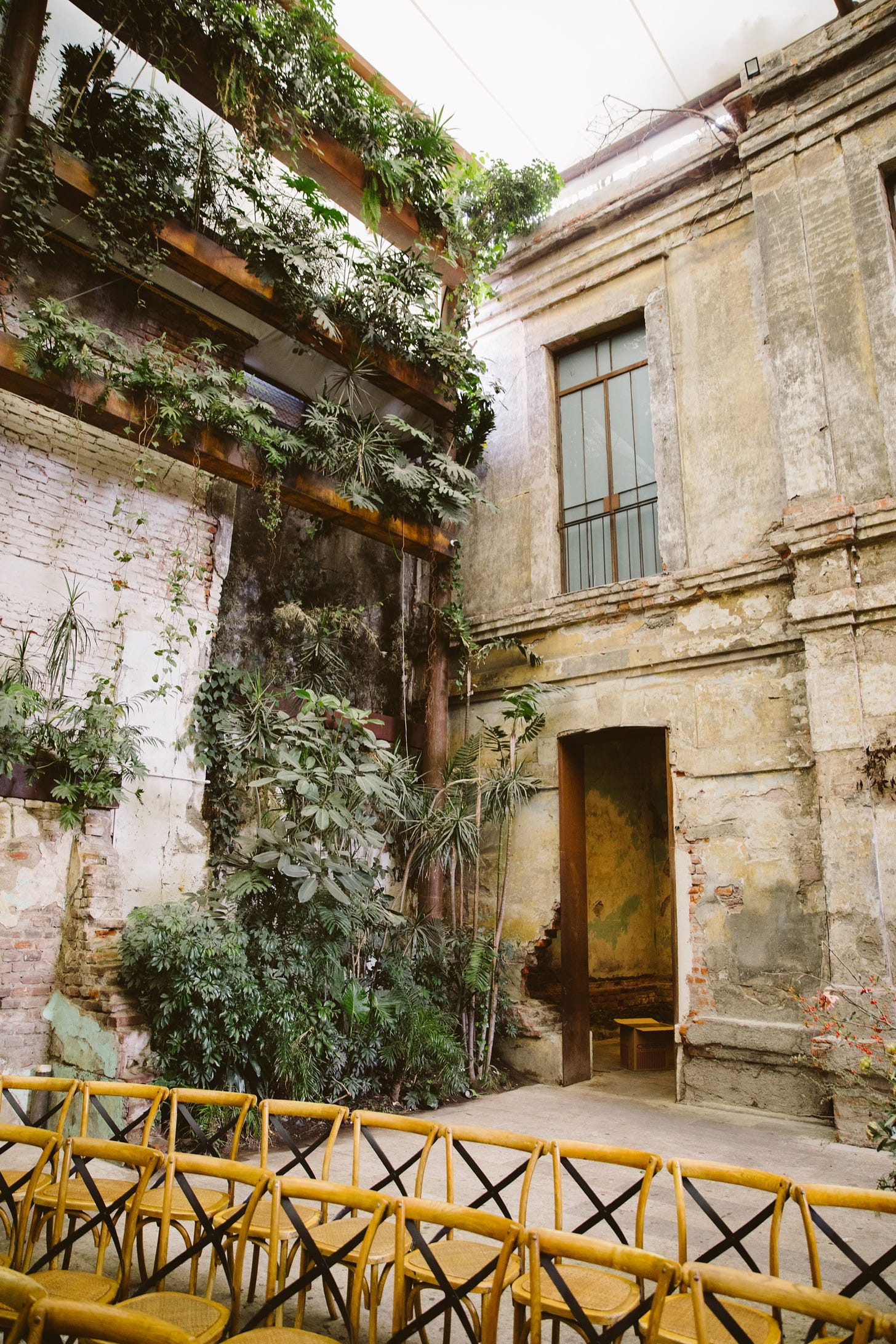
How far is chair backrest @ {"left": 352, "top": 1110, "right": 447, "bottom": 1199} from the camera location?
9.96ft

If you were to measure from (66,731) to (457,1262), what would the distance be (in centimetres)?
441

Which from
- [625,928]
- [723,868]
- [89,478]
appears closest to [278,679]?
[89,478]

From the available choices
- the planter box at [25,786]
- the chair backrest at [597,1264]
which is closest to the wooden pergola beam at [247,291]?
the planter box at [25,786]

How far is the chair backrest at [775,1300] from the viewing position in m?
1.63

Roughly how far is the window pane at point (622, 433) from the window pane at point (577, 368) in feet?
1.09

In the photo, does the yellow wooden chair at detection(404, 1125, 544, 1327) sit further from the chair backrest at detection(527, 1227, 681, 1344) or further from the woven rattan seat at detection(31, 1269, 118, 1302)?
the woven rattan seat at detection(31, 1269, 118, 1302)

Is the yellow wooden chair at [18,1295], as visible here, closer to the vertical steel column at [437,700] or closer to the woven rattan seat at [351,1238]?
the woven rattan seat at [351,1238]

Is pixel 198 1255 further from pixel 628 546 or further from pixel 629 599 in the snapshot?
pixel 628 546

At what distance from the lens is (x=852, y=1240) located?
12.9 ft

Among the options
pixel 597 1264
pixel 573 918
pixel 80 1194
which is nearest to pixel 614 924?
pixel 573 918

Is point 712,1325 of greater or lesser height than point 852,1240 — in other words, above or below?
above

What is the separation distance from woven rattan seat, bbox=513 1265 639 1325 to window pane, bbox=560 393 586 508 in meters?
6.98

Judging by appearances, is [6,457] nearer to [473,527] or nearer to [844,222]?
[473,527]

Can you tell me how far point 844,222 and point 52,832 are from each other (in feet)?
24.9
